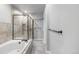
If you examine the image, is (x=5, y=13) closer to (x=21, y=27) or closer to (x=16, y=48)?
(x=21, y=27)

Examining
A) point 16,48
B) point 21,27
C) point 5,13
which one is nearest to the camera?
point 16,48

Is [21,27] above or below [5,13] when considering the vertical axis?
below

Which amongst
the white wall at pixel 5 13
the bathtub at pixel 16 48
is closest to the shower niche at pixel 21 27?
the white wall at pixel 5 13

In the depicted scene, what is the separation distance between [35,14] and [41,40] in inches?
51.1

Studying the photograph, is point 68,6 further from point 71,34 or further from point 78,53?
point 78,53

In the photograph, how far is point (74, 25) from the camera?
3.82ft

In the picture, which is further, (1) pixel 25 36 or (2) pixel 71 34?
(1) pixel 25 36

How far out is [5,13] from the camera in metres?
3.16

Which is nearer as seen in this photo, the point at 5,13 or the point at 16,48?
the point at 16,48

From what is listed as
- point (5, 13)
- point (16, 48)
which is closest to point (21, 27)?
point (5, 13)

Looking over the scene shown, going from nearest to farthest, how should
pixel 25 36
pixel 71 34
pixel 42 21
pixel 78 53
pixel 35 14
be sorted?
pixel 78 53 < pixel 71 34 < pixel 35 14 < pixel 25 36 < pixel 42 21

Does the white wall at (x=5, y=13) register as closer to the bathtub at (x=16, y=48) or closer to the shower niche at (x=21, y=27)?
the shower niche at (x=21, y=27)
